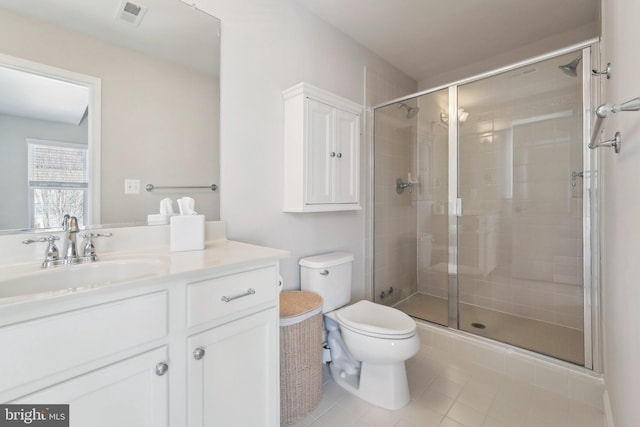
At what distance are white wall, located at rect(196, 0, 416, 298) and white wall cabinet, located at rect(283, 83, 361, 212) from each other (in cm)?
8

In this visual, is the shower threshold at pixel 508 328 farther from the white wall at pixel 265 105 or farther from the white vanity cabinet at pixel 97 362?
the white vanity cabinet at pixel 97 362

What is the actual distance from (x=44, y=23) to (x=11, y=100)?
34 cm

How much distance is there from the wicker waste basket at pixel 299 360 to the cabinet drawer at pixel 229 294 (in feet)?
1.17

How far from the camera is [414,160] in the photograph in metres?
2.71

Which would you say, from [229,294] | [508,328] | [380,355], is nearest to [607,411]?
[508,328]

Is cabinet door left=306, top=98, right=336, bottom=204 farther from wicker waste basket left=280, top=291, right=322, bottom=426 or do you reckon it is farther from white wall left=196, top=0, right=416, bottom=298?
wicker waste basket left=280, top=291, right=322, bottom=426

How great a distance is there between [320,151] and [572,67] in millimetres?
1706

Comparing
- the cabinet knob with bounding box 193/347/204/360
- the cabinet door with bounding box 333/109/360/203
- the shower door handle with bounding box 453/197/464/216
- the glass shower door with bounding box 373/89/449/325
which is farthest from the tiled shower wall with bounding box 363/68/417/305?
the cabinet knob with bounding box 193/347/204/360

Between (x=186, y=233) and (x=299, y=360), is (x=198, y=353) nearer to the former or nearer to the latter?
(x=186, y=233)

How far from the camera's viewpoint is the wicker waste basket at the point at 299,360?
1386 millimetres

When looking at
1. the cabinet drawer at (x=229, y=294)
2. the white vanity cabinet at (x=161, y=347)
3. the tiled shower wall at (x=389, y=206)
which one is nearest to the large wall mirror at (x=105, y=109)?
the white vanity cabinet at (x=161, y=347)

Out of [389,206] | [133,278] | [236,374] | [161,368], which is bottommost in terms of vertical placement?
[236,374]

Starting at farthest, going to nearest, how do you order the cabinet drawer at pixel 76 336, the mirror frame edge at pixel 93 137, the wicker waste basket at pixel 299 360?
the wicker waste basket at pixel 299 360 < the mirror frame edge at pixel 93 137 < the cabinet drawer at pixel 76 336

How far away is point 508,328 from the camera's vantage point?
214 cm
